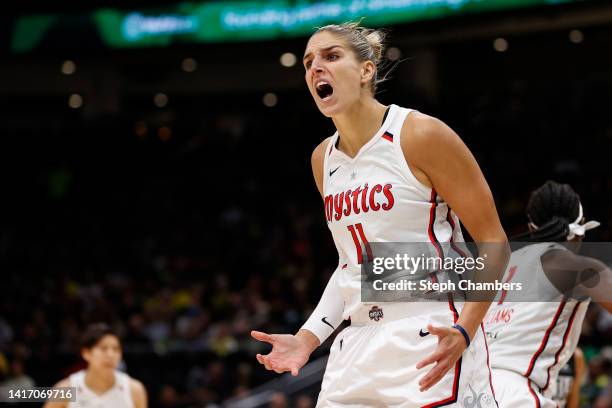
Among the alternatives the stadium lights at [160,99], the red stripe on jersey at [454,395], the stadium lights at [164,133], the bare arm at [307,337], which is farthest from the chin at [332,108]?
the stadium lights at [160,99]

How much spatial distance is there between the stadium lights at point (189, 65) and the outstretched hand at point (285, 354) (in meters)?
15.9

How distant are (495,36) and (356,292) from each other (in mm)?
13354

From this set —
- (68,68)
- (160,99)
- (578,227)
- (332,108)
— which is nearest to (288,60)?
(160,99)

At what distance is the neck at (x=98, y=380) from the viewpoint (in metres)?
6.30

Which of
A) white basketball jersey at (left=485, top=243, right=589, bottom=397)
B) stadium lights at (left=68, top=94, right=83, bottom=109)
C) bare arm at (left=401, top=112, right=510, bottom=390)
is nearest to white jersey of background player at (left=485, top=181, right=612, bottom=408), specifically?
white basketball jersey at (left=485, top=243, right=589, bottom=397)

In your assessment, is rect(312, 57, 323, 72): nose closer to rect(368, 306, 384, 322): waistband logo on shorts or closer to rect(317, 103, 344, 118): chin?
rect(317, 103, 344, 118): chin

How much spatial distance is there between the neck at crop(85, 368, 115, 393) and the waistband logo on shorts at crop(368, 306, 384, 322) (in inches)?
145

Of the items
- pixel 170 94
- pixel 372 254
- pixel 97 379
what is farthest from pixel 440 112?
pixel 372 254

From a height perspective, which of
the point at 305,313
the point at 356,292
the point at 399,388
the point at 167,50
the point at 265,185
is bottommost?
the point at 399,388

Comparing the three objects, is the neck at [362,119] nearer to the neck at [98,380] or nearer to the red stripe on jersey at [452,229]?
the red stripe on jersey at [452,229]

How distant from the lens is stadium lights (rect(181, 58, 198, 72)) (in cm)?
→ 1902

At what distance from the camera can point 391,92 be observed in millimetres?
16578

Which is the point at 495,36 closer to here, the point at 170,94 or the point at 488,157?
the point at 488,157

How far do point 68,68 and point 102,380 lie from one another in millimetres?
14827
